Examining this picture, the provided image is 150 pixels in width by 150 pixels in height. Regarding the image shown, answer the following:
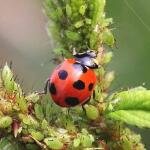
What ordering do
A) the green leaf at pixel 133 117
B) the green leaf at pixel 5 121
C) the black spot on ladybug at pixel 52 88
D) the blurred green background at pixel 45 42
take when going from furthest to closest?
the blurred green background at pixel 45 42 → the black spot on ladybug at pixel 52 88 → the green leaf at pixel 133 117 → the green leaf at pixel 5 121

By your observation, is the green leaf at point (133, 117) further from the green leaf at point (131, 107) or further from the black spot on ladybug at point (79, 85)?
the black spot on ladybug at point (79, 85)

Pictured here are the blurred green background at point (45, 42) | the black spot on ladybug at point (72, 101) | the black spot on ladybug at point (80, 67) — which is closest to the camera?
the black spot on ladybug at point (72, 101)

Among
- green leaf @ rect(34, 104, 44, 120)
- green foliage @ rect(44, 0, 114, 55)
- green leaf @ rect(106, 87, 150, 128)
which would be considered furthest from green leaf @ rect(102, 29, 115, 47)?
green leaf @ rect(34, 104, 44, 120)

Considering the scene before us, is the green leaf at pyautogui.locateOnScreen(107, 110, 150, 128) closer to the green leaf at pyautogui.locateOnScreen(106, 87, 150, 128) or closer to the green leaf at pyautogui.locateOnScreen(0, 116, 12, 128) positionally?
the green leaf at pyautogui.locateOnScreen(106, 87, 150, 128)

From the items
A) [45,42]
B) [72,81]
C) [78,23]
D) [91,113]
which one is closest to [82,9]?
[78,23]

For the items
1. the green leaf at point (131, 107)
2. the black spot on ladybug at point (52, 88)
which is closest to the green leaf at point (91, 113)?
the green leaf at point (131, 107)

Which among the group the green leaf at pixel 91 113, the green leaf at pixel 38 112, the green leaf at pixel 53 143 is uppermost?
the green leaf at pixel 91 113
